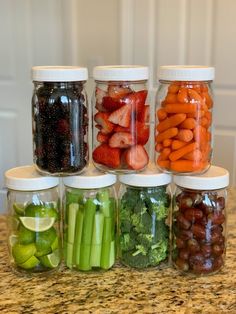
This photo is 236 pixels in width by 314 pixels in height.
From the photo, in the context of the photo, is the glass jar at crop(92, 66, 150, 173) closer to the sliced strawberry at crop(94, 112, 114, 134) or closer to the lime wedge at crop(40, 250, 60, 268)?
the sliced strawberry at crop(94, 112, 114, 134)

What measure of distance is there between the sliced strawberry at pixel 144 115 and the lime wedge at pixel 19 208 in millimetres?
280

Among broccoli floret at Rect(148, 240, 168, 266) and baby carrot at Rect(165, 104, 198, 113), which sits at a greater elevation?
baby carrot at Rect(165, 104, 198, 113)

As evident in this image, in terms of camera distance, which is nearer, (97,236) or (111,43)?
(97,236)

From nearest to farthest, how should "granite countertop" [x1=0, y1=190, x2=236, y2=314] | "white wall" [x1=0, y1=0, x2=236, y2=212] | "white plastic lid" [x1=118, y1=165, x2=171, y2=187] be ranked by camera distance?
1. "granite countertop" [x1=0, y1=190, x2=236, y2=314]
2. "white plastic lid" [x1=118, y1=165, x2=171, y2=187]
3. "white wall" [x1=0, y1=0, x2=236, y2=212]

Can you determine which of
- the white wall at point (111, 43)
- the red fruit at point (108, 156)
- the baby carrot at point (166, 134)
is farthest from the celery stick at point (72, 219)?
the white wall at point (111, 43)

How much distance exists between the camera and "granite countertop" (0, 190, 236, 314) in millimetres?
807

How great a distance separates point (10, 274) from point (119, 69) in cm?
44

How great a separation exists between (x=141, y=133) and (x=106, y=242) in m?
0.22

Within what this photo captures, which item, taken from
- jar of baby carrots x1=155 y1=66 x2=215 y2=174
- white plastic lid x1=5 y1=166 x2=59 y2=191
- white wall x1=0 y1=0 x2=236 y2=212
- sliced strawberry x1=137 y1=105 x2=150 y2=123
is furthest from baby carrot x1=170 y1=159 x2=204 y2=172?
white wall x1=0 y1=0 x2=236 y2=212

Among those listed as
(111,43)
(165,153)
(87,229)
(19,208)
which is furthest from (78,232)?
(111,43)

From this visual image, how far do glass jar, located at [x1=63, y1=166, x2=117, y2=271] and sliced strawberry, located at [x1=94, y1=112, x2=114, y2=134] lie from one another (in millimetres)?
85

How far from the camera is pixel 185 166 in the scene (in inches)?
36.4

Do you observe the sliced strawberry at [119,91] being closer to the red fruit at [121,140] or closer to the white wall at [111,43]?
the red fruit at [121,140]

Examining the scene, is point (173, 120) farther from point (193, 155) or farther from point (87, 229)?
point (87, 229)
